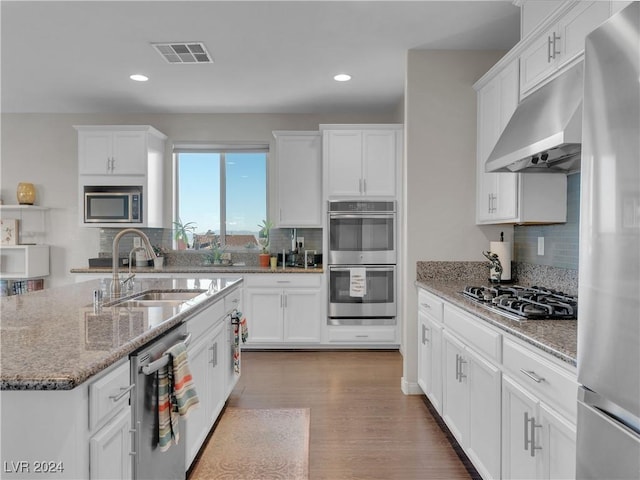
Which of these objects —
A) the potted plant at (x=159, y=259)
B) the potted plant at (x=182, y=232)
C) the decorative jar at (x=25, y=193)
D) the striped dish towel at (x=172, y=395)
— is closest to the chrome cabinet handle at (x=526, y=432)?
the striped dish towel at (x=172, y=395)

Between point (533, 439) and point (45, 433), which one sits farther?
point (533, 439)

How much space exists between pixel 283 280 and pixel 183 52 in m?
2.42

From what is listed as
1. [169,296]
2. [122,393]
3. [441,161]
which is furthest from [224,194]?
[122,393]

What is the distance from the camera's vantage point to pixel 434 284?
10.6 feet

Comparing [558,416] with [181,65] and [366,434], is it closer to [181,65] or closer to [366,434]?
[366,434]

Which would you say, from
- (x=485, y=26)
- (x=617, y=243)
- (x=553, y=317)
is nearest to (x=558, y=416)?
(x=553, y=317)

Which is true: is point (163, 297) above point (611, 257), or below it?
below

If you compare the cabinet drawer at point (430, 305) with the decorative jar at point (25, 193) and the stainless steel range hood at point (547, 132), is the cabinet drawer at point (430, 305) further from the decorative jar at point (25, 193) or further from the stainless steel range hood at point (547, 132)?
the decorative jar at point (25, 193)

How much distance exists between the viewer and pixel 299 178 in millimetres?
4953

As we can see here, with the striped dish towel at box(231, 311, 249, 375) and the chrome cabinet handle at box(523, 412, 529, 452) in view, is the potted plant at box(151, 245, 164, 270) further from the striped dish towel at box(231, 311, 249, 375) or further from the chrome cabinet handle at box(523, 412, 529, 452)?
the chrome cabinet handle at box(523, 412, 529, 452)

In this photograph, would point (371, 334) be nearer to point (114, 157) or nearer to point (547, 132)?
point (547, 132)

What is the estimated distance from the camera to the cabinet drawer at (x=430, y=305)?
2.81 metres

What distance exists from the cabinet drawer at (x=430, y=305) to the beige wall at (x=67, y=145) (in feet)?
9.07

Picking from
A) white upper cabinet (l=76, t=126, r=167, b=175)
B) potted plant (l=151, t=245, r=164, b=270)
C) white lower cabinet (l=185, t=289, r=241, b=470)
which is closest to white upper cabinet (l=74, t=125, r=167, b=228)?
white upper cabinet (l=76, t=126, r=167, b=175)
